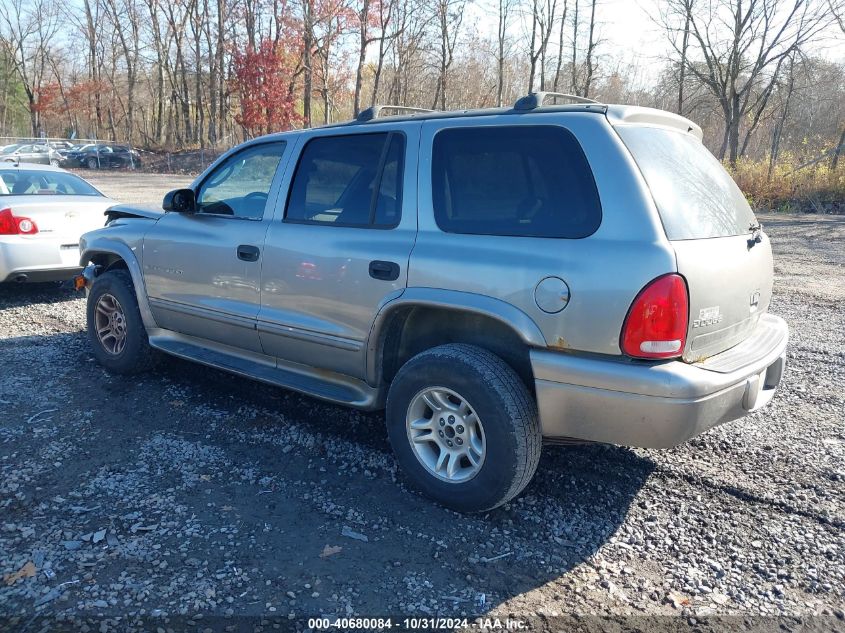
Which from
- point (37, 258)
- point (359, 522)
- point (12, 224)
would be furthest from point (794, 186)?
point (359, 522)

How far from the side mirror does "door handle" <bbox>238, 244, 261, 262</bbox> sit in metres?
0.71

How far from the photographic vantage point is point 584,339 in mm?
2709

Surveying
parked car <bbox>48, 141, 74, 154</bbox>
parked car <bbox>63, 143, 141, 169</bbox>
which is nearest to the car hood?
parked car <bbox>63, 143, 141, 169</bbox>

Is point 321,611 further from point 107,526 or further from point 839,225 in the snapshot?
point 839,225

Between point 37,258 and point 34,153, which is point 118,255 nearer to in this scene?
point 37,258

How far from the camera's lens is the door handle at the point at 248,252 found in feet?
13.0

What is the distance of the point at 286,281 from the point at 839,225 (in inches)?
601

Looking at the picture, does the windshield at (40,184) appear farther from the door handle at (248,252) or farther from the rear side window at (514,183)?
the rear side window at (514,183)

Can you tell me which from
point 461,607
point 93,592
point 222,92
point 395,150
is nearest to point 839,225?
point 395,150

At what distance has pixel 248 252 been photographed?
3998 mm

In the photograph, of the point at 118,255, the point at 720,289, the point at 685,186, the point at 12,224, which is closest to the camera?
the point at 720,289

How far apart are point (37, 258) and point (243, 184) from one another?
3.81 m

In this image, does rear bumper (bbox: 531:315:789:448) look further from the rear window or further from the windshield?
the windshield

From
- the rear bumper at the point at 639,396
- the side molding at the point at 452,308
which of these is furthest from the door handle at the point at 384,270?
the rear bumper at the point at 639,396
